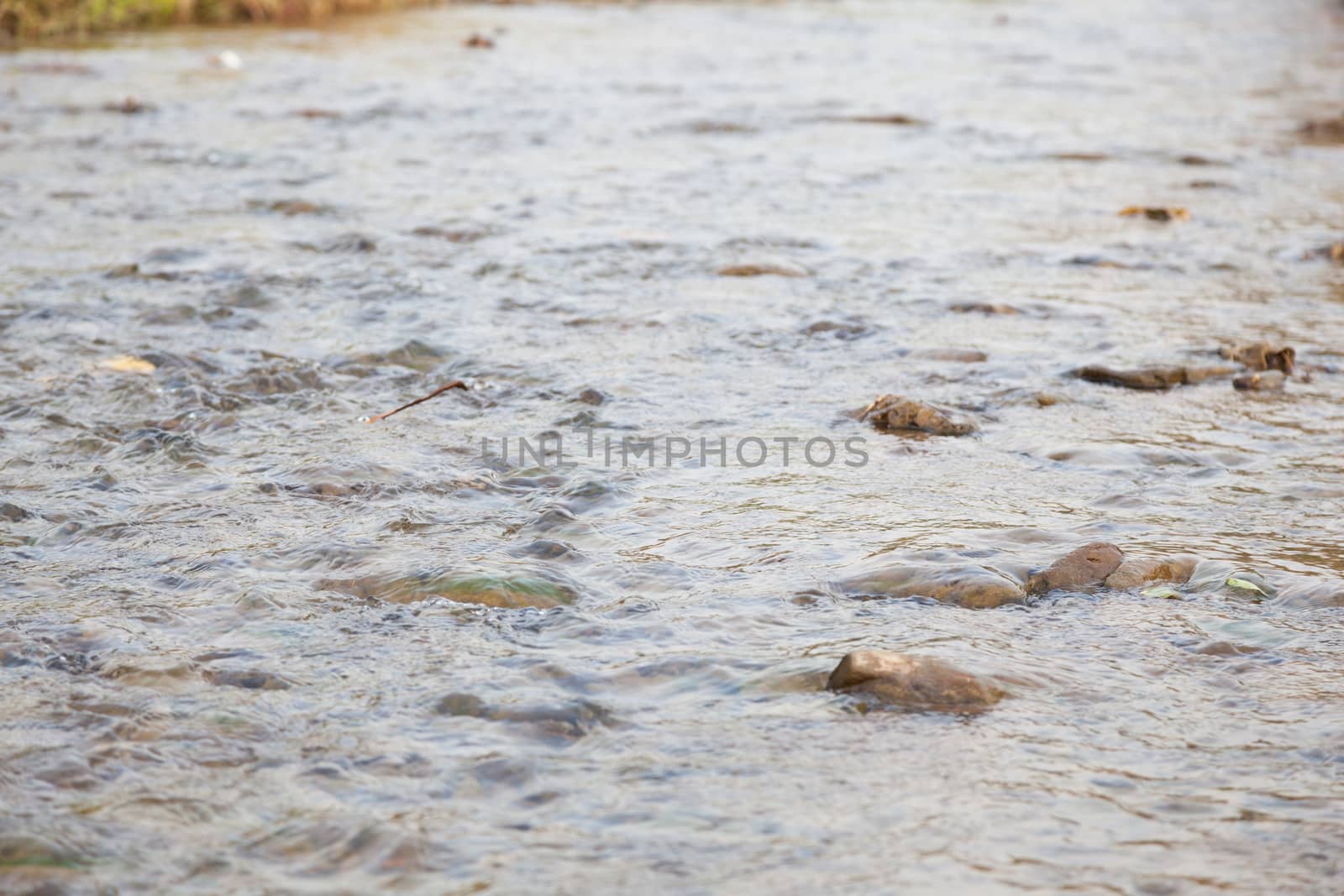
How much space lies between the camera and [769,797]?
2.52 metres

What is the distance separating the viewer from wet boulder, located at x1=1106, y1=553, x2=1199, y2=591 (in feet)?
11.1

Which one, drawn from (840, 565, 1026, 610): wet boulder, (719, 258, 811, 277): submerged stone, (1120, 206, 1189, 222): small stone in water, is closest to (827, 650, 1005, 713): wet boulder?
(840, 565, 1026, 610): wet boulder

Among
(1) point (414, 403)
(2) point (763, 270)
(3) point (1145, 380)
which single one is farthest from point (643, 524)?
(2) point (763, 270)

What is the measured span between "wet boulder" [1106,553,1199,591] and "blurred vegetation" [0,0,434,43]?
47.1 feet

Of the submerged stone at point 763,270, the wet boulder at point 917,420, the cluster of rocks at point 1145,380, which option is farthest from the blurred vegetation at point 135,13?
the wet boulder at point 917,420

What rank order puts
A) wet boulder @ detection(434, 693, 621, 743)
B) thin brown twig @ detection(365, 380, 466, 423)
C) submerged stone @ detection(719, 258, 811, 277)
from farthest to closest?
submerged stone @ detection(719, 258, 811, 277) → thin brown twig @ detection(365, 380, 466, 423) → wet boulder @ detection(434, 693, 621, 743)

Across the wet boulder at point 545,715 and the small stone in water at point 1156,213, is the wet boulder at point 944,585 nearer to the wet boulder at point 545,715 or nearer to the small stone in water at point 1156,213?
the wet boulder at point 545,715

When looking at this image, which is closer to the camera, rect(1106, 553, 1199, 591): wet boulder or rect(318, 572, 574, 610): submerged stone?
rect(318, 572, 574, 610): submerged stone

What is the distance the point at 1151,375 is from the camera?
5.06m

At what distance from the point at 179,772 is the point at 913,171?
7277 mm

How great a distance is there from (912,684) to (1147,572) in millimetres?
881

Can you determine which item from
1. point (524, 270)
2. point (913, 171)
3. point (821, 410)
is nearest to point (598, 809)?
point (821, 410)

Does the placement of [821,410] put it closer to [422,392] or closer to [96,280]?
[422,392]

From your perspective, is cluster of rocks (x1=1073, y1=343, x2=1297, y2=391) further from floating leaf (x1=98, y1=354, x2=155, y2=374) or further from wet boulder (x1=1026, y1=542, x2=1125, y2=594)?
floating leaf (x1=98, y1=354, x2=155, y2=374)
